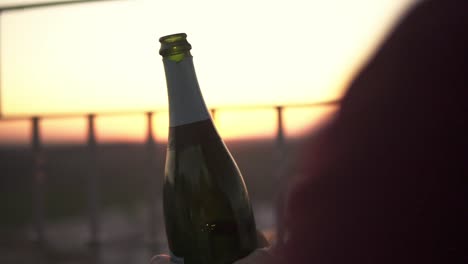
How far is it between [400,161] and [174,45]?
39cm

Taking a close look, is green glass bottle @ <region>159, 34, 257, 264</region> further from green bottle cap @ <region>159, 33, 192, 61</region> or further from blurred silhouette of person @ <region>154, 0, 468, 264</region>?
blurred silhouette of person @ <region>154, 0, 468, 264</region>

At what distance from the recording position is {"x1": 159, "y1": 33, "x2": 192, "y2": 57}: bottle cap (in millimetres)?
740

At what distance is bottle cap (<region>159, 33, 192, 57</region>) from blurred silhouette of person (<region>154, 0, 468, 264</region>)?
0.32 metres

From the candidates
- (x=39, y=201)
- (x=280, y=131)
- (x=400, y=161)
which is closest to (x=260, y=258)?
(x=400, y=161)

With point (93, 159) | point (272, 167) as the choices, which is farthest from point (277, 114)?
point (93, 159)

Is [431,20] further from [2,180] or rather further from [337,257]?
[2,180]

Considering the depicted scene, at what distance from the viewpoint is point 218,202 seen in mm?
775

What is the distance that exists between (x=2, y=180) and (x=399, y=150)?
10.5 feet

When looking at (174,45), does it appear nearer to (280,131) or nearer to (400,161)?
(400,161)

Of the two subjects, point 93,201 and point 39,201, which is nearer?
point 93,201

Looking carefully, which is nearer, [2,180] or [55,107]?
[55,107]

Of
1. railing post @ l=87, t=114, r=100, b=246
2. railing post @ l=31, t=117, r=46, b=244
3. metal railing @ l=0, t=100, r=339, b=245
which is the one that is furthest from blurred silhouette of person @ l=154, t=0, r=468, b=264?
railing post @ l=31, t=117, r=46, b=244

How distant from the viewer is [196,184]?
0.77 metres

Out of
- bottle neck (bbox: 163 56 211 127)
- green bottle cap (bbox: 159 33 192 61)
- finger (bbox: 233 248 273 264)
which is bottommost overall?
finger (bbox: 233 248 273 264)
